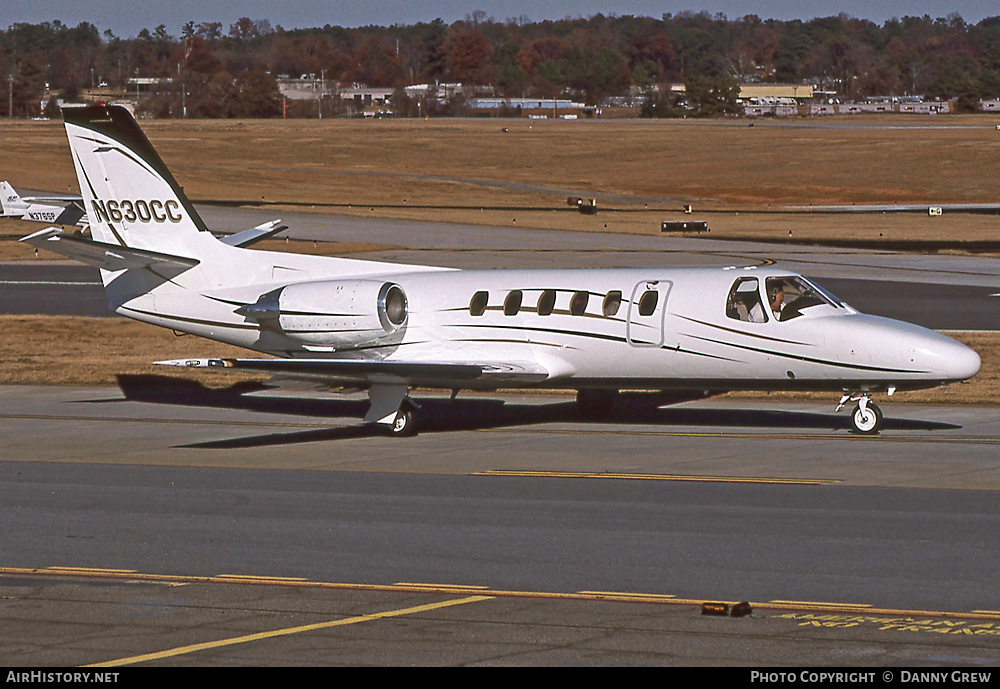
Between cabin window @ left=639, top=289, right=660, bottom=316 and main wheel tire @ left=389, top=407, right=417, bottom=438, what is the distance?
461 cm

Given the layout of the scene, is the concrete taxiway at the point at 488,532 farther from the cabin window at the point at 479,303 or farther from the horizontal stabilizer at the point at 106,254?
the horizontal stabilizer at the point at 106,254

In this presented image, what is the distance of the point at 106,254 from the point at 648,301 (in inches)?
407

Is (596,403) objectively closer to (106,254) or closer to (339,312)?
(339,312)

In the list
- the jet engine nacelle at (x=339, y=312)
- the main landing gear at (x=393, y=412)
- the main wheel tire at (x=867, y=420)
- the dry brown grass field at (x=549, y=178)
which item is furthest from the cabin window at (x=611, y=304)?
the dry brown grass field at (x=549, y=178)

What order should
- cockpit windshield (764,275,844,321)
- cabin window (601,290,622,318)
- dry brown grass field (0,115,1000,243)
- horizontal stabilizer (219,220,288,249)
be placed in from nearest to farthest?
cockpit windshield (764,275,844,321) < cabin window (601,290,622,318) < horizontal stabilizer (219,220,288,249) < dry brown grass field (0,115,1000,243)

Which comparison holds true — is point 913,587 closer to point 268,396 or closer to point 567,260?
point 268,396

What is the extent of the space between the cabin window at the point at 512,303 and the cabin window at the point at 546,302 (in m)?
0.40

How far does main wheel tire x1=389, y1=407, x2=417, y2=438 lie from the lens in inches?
1019

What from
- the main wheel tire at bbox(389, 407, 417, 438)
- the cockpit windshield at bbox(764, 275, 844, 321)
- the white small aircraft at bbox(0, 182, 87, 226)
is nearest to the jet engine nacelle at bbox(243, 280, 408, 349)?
the main wheel tire at bbox(389, 407, 417, 438)

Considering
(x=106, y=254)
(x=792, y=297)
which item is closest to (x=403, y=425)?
(x=106, y=254)

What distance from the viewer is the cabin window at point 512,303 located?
25769 millimetres

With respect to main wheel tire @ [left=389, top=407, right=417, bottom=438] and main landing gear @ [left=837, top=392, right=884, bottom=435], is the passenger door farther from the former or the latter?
main wheel tire @ [left=389, top=407, right=417, bottom=438]

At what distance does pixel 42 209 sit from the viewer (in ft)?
229
